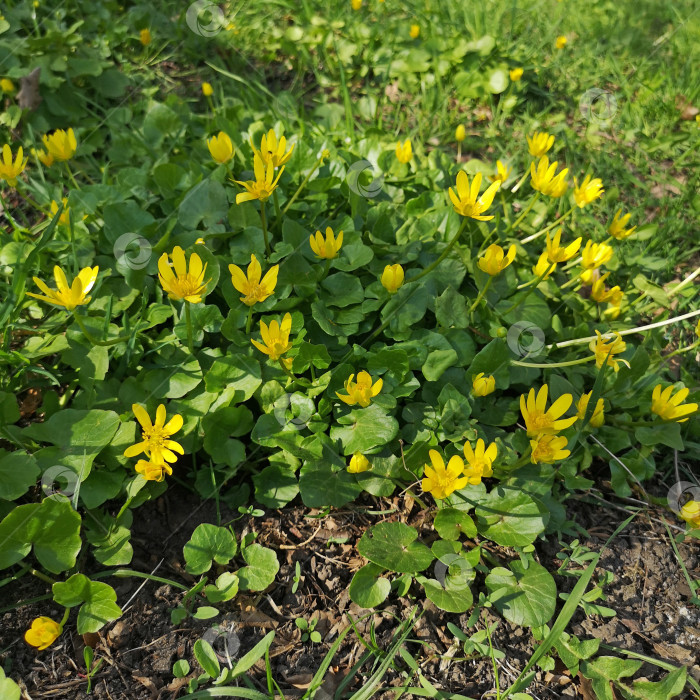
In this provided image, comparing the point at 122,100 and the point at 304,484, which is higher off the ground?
the point at 122,100

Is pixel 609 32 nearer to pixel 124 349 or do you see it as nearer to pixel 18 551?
pixel 124 349

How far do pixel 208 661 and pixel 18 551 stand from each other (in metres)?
0.61

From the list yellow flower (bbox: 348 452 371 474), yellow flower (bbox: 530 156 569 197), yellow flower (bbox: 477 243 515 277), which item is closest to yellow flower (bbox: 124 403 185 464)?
yellow flower (bbox: 348 452 371 474)

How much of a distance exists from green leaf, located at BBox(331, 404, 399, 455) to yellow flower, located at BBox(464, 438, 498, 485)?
0.89ft

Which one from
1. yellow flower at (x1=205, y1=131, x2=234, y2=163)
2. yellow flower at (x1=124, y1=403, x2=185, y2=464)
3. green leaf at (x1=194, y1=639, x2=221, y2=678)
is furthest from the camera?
yellow flower at (x1=205, y1=131, x2=234, y2=163)

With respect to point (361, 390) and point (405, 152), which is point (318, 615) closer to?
point (361, 390)

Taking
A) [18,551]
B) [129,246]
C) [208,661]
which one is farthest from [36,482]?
[129,246]

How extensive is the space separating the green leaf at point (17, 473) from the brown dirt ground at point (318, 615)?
29 cm

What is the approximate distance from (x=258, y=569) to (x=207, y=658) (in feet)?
0.89

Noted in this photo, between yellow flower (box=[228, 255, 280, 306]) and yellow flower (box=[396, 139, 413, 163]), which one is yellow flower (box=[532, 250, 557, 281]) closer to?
yellow flower (box=[396, 139, 413, 163])

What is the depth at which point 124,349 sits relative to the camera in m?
2.06

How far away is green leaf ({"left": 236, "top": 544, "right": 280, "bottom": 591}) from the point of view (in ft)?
5.76

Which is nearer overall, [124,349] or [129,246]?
[124,349]

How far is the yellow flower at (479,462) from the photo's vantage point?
165 cm
